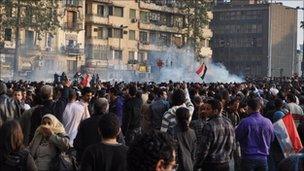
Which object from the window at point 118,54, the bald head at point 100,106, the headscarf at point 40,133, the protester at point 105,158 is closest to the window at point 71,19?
the window at point 118,54

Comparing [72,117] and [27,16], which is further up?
[27,16]

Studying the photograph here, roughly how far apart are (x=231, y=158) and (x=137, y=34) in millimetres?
67185

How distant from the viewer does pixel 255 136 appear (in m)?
8.98

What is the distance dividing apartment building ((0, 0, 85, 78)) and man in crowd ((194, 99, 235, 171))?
162 feet

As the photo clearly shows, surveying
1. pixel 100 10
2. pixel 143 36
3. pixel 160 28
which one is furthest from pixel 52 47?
pixel 160 28

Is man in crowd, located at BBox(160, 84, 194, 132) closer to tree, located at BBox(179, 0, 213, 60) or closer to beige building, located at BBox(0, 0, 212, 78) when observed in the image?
beige building, located at BBox(0, 0, 212, 78)

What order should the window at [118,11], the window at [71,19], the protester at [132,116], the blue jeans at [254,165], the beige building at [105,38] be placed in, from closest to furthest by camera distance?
the blue jeans at [254,165], the protester at [132,116], the beige building at [105,38], the window at [71,19], the window at [118,11]

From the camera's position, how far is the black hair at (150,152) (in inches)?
141

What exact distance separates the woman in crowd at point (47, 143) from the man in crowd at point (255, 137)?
2.72 m

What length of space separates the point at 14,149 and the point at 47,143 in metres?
1.28

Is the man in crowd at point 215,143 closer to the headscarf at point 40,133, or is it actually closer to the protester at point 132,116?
the headscarf at point 40,133

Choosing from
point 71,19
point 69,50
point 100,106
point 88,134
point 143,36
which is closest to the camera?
point 88,134

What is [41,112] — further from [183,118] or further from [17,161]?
[17,161]

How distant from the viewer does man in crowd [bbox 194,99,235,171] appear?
8.27 m
